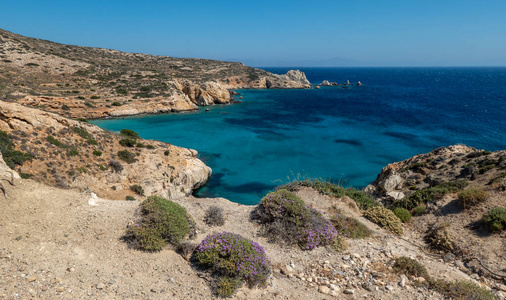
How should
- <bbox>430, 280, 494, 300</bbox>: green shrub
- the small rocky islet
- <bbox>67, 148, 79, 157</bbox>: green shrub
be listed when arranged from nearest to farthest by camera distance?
the small rocky islet → <bbox>430, 280, 494, 300</bbox>: green shrub → <bbox>67, 148, 79, 157</bbox>: green shrub

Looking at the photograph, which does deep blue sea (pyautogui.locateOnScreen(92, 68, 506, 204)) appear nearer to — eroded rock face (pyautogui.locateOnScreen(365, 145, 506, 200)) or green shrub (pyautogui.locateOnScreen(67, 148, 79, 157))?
eroded rock face (pyautogui.locateOnScreen(365, 145, 506, 200))

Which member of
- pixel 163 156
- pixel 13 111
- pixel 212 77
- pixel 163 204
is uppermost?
pixel 212 77

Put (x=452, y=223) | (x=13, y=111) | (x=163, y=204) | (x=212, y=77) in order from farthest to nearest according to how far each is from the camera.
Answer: (x=212, y=77) → (x=13, y=111) → (x=452, y=223) → (x=163, y=204)

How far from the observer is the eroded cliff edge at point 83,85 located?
43.3 meters

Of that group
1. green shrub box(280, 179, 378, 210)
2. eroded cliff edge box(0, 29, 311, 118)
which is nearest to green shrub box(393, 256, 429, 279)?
green shrub box(280, 179, 378, 210)

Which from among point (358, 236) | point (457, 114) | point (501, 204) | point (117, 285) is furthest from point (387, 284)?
point (457, 114)

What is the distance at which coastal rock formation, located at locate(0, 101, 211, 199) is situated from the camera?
627 inches

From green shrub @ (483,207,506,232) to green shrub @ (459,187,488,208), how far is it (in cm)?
131

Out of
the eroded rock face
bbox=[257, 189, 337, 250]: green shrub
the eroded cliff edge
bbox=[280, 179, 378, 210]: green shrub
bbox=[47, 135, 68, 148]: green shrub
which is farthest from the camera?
the eroded cliff edge

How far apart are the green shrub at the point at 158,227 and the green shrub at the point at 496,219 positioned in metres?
11.2

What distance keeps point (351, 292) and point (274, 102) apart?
2712 inches

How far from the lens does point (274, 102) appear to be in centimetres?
7350

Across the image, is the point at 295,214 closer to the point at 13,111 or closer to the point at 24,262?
the point at 24,262

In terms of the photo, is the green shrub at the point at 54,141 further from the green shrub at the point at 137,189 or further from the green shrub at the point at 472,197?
the green shrub at the point at 472,197
